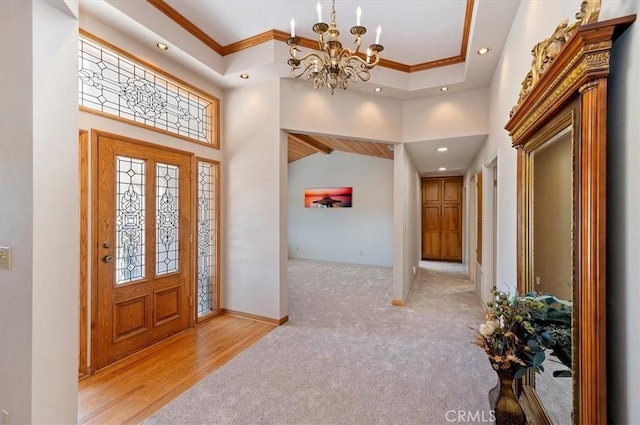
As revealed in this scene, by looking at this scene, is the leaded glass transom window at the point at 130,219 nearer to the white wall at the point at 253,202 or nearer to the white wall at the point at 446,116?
the white wall at the point at 253,202

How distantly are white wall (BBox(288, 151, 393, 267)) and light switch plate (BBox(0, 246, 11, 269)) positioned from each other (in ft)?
22.6

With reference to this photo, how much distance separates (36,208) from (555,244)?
260 cm

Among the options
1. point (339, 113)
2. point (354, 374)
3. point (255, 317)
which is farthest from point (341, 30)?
point (255, 317)

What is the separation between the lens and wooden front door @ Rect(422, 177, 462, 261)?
7965 millimetres

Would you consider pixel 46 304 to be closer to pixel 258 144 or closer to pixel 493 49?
pixel 258 144

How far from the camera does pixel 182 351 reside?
288cm

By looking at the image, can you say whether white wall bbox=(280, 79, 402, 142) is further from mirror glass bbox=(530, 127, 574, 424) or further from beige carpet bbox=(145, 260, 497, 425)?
mirror glass bbox=(530, 127, 574, 424)

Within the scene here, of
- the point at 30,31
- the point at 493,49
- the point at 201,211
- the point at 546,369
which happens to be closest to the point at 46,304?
the point at 30,31

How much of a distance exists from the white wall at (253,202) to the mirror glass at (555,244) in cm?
263

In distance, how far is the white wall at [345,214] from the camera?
762 cm

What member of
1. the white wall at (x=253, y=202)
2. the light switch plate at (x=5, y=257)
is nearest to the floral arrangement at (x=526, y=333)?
the light switch plate at (x=5, y=257)

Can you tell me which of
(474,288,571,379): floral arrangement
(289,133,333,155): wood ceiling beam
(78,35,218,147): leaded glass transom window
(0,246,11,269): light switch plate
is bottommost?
(474,288,571,379): floral arrangement

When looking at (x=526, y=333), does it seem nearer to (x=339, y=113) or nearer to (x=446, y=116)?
(x=339, y=113)

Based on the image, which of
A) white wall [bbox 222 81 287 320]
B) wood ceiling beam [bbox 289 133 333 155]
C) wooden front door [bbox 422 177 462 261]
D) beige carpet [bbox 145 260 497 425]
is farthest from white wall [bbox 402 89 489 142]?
wooden front door [bbox 422 177 462 261]
